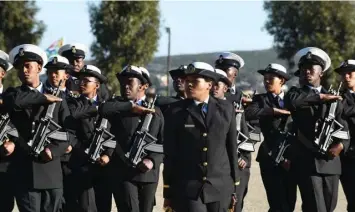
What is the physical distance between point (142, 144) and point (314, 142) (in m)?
1.90

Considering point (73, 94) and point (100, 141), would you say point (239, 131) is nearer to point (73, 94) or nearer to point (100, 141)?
point (100, 141)

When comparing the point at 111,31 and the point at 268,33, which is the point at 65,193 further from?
the point at 268,33

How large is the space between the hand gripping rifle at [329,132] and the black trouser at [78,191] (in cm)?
266

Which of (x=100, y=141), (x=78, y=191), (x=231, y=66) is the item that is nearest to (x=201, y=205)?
(x=100, y=141)

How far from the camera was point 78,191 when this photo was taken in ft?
35.1

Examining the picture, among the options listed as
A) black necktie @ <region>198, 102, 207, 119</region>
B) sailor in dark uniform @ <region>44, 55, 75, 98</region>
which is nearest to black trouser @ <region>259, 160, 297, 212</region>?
sailor in dark uniform @ <region>44, 55, 75, 98</region>

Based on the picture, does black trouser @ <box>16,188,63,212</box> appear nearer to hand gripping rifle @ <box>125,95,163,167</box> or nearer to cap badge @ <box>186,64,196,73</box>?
hand gripping rifle @ <box>125,95,163,167</box>

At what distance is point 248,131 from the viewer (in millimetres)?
11328

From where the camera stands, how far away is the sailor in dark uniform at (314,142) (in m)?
10.1

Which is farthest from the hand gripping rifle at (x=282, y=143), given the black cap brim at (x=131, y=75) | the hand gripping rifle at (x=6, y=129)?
the hand gripping rifle at (x=6, y=129)

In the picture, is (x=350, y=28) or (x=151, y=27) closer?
(x=151, y=27)

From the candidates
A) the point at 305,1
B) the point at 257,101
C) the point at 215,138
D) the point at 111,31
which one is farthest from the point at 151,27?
the point at 215,138

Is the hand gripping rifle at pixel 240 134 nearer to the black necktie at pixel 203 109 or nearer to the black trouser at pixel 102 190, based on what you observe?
the black trouser at pixel 102 190

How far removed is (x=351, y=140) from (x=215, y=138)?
299cm
